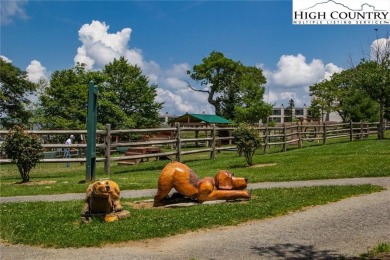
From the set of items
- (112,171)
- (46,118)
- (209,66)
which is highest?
(209,66)

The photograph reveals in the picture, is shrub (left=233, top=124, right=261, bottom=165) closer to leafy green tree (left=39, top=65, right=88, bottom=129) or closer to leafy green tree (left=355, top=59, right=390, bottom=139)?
leafy green tree (left=355, top=59, right=390, bottom=139)

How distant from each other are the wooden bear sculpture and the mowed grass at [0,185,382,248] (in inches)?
13.1

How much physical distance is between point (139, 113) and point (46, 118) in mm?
10919

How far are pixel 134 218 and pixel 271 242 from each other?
9.12ft

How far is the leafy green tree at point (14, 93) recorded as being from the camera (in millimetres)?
40500

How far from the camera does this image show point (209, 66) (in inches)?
2120

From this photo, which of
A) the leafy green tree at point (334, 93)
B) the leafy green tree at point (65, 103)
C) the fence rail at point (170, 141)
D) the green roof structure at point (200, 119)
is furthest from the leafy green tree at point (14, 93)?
the leafy green tree at point (334, 93)

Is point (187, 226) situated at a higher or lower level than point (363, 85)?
lower

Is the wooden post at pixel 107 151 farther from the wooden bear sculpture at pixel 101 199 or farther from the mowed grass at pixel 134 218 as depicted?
the wooden bear sculpture at pixel 101 199

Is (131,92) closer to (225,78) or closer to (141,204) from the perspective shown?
(225,78)

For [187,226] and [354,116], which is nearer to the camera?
[187,226]

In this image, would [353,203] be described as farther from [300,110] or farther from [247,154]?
[300,110]

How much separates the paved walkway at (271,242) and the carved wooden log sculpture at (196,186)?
165 centimetres

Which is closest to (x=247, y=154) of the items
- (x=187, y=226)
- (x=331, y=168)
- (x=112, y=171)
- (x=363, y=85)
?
(x=331, y=168)
